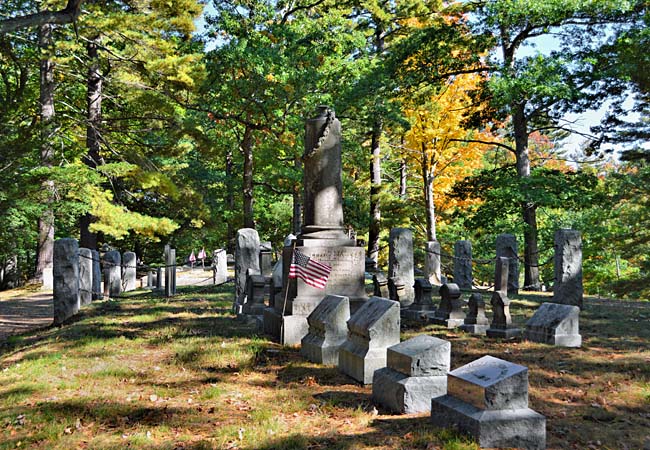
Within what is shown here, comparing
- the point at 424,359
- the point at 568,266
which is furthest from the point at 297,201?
the point at 424,359

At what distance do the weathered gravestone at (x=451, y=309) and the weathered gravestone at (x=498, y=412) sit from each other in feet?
20.5

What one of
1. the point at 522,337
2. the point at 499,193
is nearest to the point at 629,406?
the point at 522,337

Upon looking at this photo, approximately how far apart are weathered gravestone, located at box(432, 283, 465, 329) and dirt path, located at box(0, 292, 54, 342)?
9.73 m

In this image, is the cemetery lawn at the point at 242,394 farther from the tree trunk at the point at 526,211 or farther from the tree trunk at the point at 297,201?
the tree trunk at the point at 297,201

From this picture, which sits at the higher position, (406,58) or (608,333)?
(406,58)

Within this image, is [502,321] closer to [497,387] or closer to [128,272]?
[497,387]

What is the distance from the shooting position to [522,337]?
9266mm

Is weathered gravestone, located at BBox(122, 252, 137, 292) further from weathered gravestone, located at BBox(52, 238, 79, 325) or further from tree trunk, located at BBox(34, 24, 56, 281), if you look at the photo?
weathered gravestone, located at BBox(52, 238, 79, 325)

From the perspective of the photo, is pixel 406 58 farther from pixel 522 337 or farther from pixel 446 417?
pixel 446 417

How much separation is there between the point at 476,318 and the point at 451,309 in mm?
750

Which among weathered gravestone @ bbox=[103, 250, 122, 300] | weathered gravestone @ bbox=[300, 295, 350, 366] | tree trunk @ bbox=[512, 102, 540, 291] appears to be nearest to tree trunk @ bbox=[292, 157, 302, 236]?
weathered gravestone @ bbox=[103, 250, 122, 300]

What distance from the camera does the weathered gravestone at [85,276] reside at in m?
14.0

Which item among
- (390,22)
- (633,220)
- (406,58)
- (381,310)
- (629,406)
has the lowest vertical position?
(629,406)

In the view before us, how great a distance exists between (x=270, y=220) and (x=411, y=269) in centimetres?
1998
